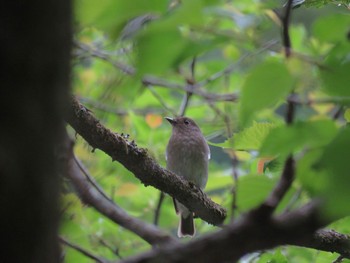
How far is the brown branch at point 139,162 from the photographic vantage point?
246 centimetres

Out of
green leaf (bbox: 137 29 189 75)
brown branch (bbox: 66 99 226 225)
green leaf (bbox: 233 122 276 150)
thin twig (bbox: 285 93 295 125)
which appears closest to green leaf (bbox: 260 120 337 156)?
thin twig (bbox: 285 93 295 125)

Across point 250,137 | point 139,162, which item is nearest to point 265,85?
point 250,137

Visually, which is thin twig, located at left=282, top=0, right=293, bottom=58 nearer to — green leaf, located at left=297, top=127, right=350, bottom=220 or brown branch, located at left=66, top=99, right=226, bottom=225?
green leaf, located at left=297, top=127, right=350, bottom=220

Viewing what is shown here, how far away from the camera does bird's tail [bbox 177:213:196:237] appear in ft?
18.3

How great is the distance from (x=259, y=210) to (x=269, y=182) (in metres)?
0.29

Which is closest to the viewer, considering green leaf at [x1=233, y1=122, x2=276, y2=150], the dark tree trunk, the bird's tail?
the dark tree trunk

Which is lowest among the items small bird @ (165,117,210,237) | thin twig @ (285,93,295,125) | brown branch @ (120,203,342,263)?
small bird @ (165,117,210,237)

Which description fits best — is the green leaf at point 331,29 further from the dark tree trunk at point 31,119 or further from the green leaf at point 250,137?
the green leaf at point 250,137

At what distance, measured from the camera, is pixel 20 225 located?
0.73 metres

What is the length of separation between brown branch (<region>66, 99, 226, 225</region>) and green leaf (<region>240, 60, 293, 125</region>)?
1309 millimetres

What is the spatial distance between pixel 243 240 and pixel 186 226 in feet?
15.6

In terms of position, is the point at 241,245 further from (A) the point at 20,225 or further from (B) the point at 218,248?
(A) the point at 20,225

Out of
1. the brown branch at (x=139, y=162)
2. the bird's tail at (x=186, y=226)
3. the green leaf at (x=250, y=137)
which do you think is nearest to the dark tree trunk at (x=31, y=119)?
the green leaf at (x=250, y=137)

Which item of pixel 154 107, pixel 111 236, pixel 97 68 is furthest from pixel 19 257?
pixel 97 68
